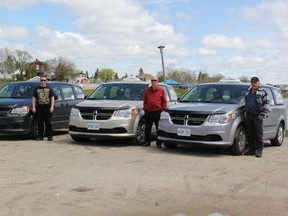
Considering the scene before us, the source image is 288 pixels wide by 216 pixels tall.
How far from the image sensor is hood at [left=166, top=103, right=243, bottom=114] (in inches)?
394

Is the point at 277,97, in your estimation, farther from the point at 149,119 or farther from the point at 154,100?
the point at 149,119

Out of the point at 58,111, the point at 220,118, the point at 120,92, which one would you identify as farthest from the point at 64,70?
the point at 220,118

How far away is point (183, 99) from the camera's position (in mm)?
11633

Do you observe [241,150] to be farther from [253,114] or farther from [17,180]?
[17,180]

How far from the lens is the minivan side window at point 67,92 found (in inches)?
569

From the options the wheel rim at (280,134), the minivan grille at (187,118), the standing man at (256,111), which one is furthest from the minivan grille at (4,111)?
the wheel rim at (280,134)

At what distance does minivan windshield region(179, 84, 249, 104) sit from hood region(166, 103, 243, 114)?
402 millimetres

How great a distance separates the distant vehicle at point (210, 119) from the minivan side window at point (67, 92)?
4460 mm

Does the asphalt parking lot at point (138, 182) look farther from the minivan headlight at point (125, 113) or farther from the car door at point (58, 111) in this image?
the car door at point (58, 111)

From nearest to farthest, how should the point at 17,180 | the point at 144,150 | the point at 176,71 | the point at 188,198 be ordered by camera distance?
the point at 188,198 → the point at 17,180 → the point at 144,150 → the point at 176,71

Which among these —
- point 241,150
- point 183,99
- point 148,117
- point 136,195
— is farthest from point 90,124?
point 136,195

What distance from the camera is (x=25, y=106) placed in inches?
485

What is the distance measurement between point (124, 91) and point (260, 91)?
154 inches

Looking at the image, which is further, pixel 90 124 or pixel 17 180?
pixel 90 124
